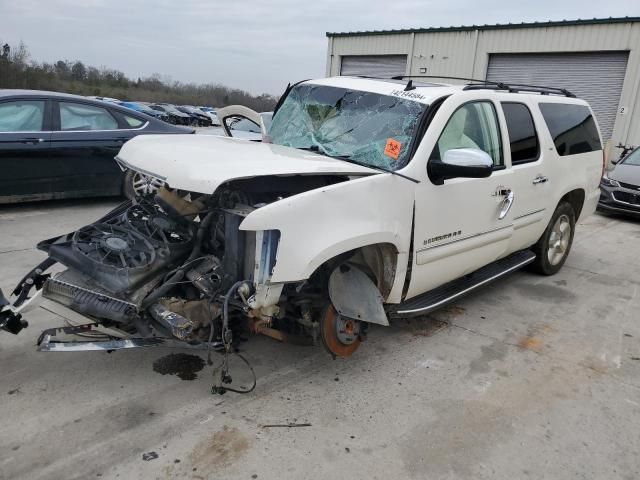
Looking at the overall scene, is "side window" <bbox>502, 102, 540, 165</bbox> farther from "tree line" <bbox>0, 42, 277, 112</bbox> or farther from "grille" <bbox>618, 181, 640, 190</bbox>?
"tree line" <bbox>0, 42, 277, 112</bbox>

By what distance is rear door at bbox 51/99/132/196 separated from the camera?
7.03 metres

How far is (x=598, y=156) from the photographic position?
605cm

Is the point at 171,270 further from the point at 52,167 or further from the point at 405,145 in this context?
the point at 52,167

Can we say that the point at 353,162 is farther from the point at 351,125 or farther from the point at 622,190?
the point at 622,190

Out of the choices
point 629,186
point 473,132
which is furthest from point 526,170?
point 629,186

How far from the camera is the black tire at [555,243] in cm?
562

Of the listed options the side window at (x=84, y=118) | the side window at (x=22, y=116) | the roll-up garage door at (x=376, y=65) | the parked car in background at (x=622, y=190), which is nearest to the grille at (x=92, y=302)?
the side window at (x=22, y=116)

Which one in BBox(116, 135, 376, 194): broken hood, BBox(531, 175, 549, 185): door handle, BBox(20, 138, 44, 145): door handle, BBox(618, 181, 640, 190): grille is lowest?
BBox(618, 181, 640, 190): grille

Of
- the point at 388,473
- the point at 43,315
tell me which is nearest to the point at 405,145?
the point at 388,473

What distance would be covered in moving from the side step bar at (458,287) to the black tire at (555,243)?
0.20 m

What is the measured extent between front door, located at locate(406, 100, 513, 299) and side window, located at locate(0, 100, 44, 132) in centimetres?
552

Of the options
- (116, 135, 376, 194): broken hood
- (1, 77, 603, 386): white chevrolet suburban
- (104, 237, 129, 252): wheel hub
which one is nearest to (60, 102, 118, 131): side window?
(1, 77, 603, 386): white chevrolet suburban

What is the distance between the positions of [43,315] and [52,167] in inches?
141

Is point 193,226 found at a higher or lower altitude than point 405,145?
lower
